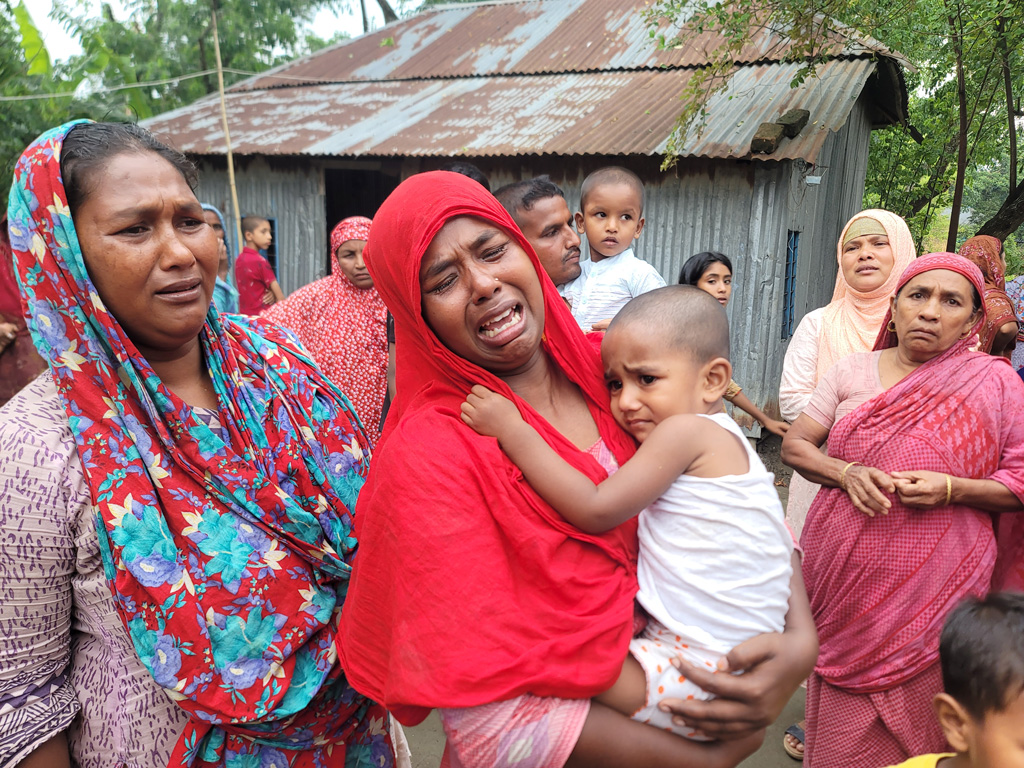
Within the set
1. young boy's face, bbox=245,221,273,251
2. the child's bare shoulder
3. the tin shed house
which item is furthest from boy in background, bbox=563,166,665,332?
young boy's face, bbox=245,221,273,251

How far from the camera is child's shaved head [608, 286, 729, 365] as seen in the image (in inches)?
67.3

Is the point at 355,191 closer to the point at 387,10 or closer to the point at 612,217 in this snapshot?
the point at 612,217

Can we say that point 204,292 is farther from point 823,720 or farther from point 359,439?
point 823,720

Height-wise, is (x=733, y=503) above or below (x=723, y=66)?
below

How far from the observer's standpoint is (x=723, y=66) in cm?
645

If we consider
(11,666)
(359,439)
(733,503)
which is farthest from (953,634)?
(11,666)

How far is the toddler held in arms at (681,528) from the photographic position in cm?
138

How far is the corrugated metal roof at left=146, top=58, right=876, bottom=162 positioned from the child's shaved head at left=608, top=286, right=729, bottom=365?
17.1 ft

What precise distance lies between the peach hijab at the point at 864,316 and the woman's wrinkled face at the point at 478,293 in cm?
221

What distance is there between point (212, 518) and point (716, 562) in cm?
107

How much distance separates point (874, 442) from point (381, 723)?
1.81m

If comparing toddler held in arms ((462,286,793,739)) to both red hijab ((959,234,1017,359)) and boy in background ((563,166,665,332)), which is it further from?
red hijab ((959,234,1017,359))

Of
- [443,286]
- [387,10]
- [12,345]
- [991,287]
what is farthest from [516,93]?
[387,10]

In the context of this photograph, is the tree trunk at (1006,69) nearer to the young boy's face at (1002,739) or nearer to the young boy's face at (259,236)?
the young boy's face at (1002,739)
